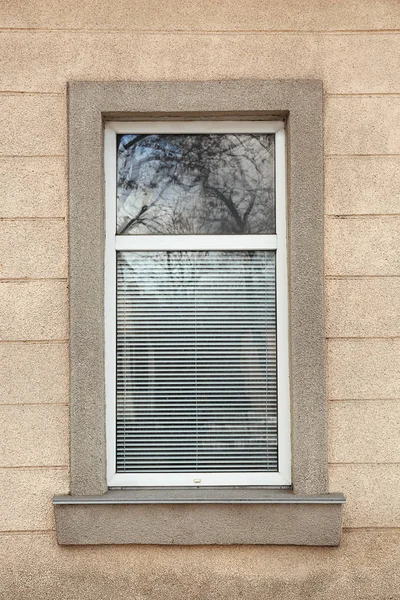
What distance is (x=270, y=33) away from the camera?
3.78m

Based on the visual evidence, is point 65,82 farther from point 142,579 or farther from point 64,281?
point 142,579

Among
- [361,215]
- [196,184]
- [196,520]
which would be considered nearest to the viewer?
[196,520]

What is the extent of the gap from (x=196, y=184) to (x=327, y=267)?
876 millimetres

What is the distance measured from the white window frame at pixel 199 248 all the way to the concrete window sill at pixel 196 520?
0.42 feet

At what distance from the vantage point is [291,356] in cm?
373

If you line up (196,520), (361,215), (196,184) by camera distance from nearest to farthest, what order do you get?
(196,520) → (361,215) → (196,184)

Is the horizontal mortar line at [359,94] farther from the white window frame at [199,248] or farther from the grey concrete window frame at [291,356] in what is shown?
the white window frame at [199,248]

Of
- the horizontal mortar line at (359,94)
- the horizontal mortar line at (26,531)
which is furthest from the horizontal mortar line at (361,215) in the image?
the horizontal mortar line at (26,531)

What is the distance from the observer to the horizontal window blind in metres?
3.81

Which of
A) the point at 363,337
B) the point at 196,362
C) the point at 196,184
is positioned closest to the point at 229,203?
the point at 196,184

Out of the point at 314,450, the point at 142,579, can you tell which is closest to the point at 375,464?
the point at 314,450

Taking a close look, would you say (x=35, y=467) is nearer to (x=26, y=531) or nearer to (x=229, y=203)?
(x=26, y=531)

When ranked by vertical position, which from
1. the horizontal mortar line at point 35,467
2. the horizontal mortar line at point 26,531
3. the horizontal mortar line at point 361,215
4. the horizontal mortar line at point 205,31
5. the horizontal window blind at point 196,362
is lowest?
the horizontal mortar line at point 26,531

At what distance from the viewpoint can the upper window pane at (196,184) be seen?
12.7 feet
